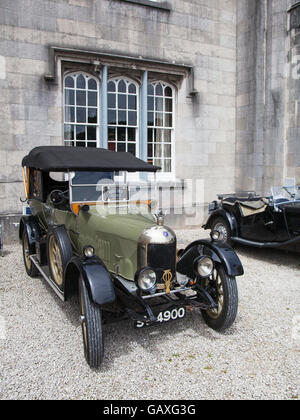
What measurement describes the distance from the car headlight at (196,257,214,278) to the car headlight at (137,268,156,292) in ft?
2.02

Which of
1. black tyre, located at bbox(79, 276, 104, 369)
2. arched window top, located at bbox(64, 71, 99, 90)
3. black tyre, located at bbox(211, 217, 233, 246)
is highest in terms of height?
arched window top, located at bbox(64, 71, 99, 90)

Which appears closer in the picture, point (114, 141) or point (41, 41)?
point (41, 41)

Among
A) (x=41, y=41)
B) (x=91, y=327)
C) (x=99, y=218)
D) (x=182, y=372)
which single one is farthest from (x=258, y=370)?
(x=41, y=41)

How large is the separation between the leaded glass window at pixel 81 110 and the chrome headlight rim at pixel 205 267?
677 cm

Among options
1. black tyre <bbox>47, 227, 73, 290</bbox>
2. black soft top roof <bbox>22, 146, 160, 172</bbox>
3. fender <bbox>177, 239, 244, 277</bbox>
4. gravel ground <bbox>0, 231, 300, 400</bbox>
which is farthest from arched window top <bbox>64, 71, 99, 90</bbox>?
fender <bbox>177, 239, 244, 277</bbox>

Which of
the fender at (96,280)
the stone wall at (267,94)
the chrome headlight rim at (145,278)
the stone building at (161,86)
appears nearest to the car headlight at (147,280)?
the chrome headlight rim at (145,278)

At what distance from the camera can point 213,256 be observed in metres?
3.92

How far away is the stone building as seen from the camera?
8.55 m

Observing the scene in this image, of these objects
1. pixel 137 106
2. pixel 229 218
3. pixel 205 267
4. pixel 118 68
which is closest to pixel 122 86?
pixel 118 68

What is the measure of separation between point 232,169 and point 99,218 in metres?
8.09

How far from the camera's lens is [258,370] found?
10.3 feet

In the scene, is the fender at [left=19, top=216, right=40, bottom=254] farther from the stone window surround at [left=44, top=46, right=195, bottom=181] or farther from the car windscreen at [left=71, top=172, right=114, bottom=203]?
the stone window surround at [left=44, top=46, right=195, bottom=181]

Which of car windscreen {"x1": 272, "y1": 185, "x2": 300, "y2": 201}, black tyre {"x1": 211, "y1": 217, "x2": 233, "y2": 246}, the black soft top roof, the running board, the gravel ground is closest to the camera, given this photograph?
the gravel ground
